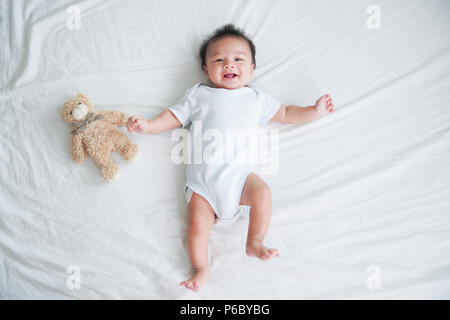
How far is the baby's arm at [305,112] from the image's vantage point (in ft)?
3.60

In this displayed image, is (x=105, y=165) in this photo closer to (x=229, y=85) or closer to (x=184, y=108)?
(x=184, y=108)

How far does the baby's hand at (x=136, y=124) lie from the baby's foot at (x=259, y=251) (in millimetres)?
508

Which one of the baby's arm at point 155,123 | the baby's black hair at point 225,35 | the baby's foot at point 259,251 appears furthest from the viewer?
the baby's black hair at point 225,35

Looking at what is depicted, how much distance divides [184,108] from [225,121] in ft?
0.51

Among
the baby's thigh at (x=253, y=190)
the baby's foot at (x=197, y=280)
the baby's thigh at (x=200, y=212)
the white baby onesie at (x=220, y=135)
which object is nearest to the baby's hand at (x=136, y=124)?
the white baby onesie at (x=220, y=135)

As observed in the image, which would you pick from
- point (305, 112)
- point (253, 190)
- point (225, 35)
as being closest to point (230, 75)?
point (225, 35)

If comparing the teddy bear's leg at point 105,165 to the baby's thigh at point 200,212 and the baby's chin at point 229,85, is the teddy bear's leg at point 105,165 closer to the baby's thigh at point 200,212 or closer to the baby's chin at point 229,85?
the baby's thigh at point 200,212

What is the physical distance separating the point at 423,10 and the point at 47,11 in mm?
1457

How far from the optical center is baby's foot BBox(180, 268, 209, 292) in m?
0.96

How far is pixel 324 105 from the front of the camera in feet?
3.60

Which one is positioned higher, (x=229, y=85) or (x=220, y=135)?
(x=229, y=85)

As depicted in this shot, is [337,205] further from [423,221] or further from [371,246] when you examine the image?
[423,221]

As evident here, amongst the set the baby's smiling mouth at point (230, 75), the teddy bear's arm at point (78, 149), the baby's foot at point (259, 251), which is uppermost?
the baby's smiling mouth at point (230, 75)

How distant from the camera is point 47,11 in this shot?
120 centimetres
